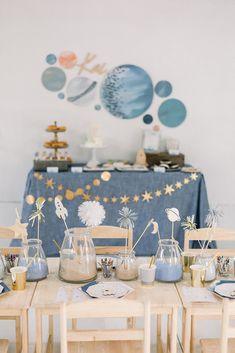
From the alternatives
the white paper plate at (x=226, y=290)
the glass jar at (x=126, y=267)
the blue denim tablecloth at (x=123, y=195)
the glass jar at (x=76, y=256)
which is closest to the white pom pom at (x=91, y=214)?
the glass jar at (x=76, y=256)

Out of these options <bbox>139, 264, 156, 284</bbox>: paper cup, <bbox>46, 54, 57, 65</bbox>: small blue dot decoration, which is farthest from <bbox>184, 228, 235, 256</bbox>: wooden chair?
<bbox>46, 54, 57, 65</bbox>: small blue dot decoration

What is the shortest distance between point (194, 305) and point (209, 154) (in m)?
2.88

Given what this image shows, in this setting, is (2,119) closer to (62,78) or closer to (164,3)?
(62,78)

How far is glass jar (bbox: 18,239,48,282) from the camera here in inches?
84.0

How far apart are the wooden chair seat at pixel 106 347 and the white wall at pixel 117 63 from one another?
2.68 m

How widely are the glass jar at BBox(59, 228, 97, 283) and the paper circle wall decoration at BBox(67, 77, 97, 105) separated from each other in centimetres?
257

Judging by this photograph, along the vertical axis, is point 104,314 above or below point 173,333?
above

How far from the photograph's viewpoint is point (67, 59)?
176 inches

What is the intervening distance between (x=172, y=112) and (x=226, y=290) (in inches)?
108

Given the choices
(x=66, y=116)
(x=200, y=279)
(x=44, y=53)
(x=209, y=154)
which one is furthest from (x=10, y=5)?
(x=200, y=279)

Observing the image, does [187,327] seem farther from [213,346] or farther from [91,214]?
[91,214]

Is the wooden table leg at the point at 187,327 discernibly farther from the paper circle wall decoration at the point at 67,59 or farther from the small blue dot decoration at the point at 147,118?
the paper circle wall decoration at the point at 67,59

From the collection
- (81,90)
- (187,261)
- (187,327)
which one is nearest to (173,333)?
(187,327)

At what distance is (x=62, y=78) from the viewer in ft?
14.7
